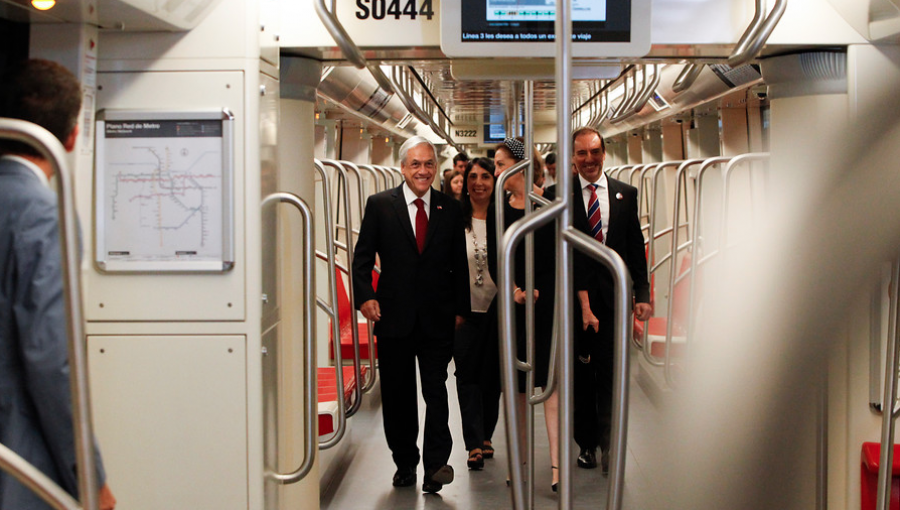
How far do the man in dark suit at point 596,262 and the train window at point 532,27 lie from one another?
1658mm

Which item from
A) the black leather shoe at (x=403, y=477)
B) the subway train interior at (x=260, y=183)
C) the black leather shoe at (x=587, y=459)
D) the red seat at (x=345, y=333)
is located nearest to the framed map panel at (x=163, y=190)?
the subway train interior at (x=260, y=183)

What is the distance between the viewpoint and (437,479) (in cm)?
446

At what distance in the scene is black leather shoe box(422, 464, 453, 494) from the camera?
4.46 meters

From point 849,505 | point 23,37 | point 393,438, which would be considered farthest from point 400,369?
point 23,37

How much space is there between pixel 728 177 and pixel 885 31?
188 cm

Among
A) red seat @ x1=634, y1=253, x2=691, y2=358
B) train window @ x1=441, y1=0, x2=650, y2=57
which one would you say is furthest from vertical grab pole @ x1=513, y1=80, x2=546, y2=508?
red seat @ x1=634, y1=253, x2=691, y2=358

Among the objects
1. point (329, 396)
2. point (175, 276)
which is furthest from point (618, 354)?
point (329, 396)

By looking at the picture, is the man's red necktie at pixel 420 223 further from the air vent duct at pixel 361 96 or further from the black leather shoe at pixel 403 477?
the black leather shoe at pixel 403 477

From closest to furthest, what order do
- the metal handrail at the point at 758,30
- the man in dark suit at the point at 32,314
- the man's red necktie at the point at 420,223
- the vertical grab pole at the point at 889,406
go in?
1. the man in dark suit at the point at 32,314
2. the vertical grab pole at the point at 889,406
3. the metal handrail at the point at 758,30
4. the man's red necktie at the point at 420,223

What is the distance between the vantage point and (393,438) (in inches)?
179

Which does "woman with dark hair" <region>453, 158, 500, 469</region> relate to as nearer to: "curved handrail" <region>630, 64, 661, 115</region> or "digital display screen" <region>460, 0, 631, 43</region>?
"curved handrail" <region>630, 64, 661, 115</region>

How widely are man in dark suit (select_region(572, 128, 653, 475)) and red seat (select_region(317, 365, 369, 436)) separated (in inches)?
47.3

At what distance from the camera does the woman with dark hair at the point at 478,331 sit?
4680 mm

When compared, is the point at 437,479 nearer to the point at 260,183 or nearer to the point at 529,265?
the point at 529,265
